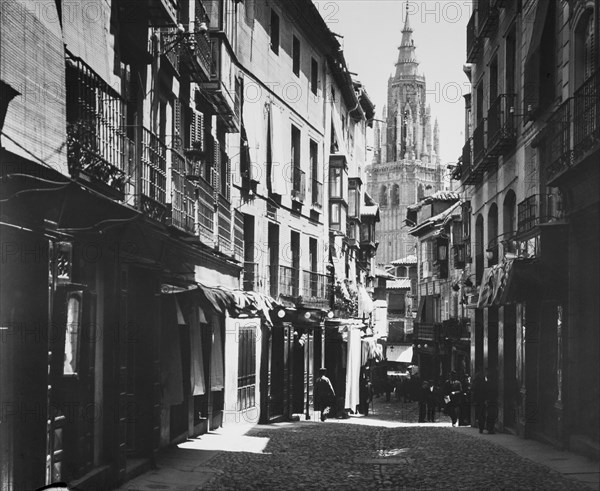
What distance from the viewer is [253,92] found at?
26.1 metres

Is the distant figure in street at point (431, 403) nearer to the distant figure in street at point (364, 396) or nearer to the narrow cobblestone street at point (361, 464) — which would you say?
the distant figure in street at point (364, 396)

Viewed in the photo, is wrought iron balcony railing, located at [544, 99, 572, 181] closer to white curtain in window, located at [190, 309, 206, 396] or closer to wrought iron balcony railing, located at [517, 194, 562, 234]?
wrought iron balcony railing, located at [517, 194, 562, 234]

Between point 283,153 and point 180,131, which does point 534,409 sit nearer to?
point 180,131

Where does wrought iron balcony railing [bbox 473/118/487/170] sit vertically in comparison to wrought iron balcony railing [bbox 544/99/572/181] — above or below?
above

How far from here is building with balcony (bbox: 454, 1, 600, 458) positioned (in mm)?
16484

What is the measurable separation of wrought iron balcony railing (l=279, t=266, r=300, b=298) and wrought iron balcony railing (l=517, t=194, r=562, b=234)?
30.7 feet

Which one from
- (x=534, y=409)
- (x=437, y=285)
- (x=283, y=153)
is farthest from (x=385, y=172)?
(x=534, y=409)

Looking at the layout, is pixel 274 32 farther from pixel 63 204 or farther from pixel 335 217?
pixel 63 204

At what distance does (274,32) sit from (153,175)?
45.7 feet

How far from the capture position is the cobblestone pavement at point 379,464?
13.5m

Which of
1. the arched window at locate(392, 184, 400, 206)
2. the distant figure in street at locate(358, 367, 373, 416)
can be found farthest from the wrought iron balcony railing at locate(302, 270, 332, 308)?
the arched window at locate(392, 184, 400, 206)

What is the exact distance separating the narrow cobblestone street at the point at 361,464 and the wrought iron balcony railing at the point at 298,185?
32.4 ft

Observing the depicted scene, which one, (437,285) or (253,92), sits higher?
(253,92)

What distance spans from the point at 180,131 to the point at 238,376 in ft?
23.7
